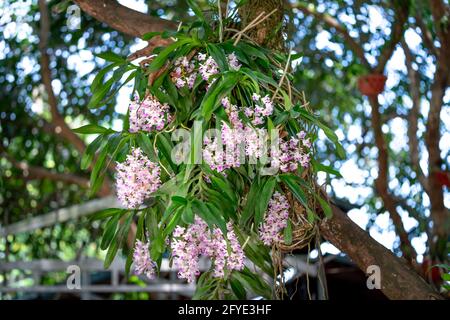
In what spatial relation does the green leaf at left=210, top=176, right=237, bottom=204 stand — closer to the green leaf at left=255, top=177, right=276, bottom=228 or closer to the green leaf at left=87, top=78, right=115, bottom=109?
the green leaf at left=255, top=177, right=276, bottom=228

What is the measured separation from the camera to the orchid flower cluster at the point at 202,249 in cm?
123

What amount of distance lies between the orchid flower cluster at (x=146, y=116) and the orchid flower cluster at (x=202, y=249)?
0.22 m

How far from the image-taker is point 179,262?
1227 millimetres

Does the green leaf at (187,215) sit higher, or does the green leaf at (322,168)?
the green leaf at (322,168)

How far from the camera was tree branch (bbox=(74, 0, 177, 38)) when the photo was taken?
2.00 m

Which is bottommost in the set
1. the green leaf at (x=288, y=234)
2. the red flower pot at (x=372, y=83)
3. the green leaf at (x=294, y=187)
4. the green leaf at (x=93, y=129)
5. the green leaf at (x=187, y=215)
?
the green leaf at (x=288, y=234)

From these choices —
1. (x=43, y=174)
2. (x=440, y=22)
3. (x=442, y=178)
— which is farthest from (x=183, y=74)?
(x=43, y=174)

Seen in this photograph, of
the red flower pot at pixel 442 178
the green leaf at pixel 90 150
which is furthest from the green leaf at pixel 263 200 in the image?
the red flower pot at pixel 442 178

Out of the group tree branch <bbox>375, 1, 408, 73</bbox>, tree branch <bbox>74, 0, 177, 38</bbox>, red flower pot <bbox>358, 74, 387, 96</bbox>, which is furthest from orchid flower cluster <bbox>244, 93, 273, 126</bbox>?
tree branch <bbox>375, 1, 408, 73</bbox>

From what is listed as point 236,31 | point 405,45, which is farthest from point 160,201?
point 405,45

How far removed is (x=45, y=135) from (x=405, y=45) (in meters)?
2.25

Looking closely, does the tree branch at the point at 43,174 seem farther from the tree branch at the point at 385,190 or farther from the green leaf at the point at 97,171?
the green leaf at the point at 97,171

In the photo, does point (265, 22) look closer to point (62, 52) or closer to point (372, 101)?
point (372, 101)

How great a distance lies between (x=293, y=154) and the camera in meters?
1.36
